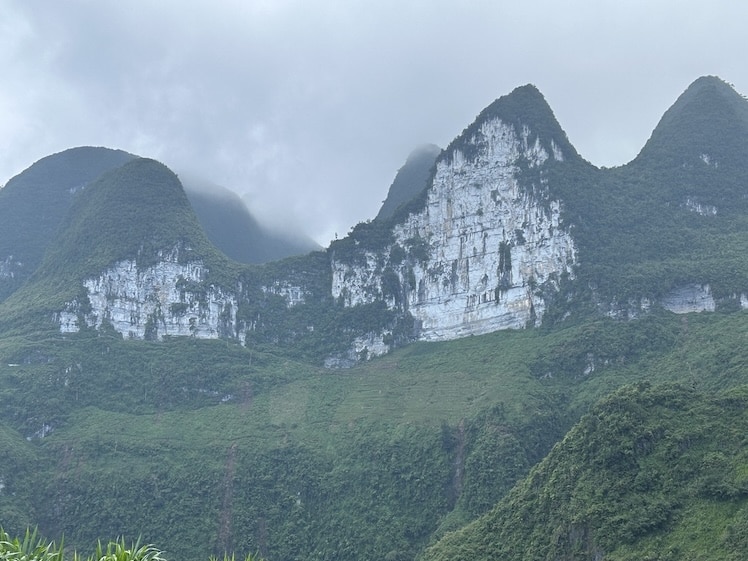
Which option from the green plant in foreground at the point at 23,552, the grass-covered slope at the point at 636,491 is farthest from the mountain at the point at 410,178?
the green plant in foreground at the point at 23,552

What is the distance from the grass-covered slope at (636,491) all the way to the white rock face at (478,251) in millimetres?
45582

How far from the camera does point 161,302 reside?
115 meters

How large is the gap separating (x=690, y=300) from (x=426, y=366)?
29739 mm

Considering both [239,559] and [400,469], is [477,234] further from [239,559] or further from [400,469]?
[239,559]

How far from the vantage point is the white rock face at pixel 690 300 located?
92.2 metres

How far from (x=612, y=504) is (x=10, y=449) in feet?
192

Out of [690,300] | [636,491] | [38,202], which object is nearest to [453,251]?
[690,300]

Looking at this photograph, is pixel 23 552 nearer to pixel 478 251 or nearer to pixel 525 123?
pixel 478 251

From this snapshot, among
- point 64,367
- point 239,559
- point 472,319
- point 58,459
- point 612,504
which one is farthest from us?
point 472,319

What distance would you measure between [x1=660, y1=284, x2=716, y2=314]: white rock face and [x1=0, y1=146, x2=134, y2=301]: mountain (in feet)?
307

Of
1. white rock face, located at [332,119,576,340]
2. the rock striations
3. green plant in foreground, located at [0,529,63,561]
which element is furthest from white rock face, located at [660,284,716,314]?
green plant in foreground, located at [0,529,63,561]

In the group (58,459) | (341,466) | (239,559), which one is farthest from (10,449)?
(341,466)

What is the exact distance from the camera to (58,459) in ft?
285

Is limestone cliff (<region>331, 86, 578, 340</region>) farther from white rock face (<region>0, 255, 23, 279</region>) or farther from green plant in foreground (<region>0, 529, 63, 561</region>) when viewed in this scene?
green plant in foreground (<region>0, 529, 63, 561</region>)
